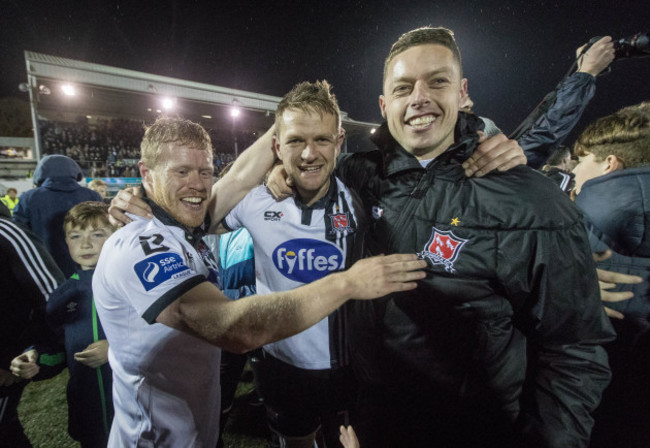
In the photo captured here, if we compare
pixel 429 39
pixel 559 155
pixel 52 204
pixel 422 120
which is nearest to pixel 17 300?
pixel 52 204

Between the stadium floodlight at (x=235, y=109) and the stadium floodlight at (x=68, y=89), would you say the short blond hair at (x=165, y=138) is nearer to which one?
the stadium floodlight at (x=68, y=89)

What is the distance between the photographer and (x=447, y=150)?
56.9 inches

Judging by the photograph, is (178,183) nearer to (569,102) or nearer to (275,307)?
(275,307)

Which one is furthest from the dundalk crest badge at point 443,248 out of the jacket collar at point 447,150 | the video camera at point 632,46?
the video camera at point 632,46

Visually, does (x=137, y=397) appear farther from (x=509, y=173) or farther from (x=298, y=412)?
(x=509, y=173)

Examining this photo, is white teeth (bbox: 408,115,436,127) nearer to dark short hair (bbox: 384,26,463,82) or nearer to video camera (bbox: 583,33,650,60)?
dark short hair (bbox: 384,26,463,82)

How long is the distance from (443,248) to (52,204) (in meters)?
4.92

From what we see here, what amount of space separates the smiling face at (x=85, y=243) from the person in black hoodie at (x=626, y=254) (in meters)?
3.95

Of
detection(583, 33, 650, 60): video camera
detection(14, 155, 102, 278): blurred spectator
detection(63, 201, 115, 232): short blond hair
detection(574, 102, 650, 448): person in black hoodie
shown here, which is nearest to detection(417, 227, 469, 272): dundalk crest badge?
detection(574, 102, 650, 448): person in black hoodie

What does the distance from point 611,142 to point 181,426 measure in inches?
131

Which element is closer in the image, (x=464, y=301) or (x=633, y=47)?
(x=464, y=301)

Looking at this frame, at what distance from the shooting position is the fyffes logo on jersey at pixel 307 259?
2084 mm

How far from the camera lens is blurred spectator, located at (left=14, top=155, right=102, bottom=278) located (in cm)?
381

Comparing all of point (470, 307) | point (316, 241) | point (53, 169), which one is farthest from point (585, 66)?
point (53, 169)
